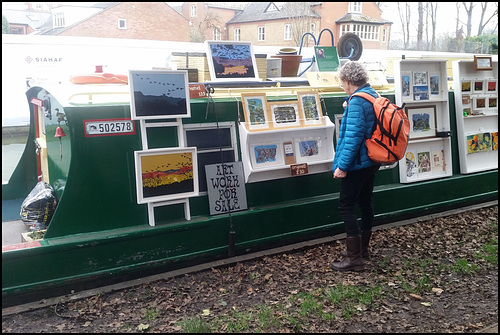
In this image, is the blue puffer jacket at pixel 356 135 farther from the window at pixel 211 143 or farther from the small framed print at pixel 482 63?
the small framed print at pixel 482 63

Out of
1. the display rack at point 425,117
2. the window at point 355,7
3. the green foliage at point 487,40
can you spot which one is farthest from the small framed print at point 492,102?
the window at point 355,7

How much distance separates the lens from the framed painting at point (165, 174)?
4.23 m

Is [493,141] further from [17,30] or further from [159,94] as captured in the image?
[17,30]

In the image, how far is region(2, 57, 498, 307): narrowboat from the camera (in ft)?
13.4

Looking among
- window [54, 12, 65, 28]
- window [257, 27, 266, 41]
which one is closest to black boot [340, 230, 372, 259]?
window [54, 12, 65, 28]

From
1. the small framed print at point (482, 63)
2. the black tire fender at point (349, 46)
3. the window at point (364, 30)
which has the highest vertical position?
the window at point (364, 30)

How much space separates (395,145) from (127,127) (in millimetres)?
2297

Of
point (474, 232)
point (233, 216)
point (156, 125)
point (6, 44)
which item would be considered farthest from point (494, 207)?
point (6, 44)

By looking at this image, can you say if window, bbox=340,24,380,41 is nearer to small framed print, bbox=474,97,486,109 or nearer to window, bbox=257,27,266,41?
window, bbox=257,27,266,41

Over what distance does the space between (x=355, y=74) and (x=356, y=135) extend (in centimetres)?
57

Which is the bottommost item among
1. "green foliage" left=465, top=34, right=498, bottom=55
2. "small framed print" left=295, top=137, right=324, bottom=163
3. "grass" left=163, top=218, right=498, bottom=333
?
"grass" left=163, top=218, right=498, bottom=333

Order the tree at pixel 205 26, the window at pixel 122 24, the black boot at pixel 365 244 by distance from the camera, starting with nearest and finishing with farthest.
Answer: the black boot at pixel 365 244 < the tree at pixel 205 26 < the window at pixel 122 24

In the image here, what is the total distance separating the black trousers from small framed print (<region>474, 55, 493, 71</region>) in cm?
305

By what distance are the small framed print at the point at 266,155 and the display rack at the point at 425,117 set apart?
172 cm
